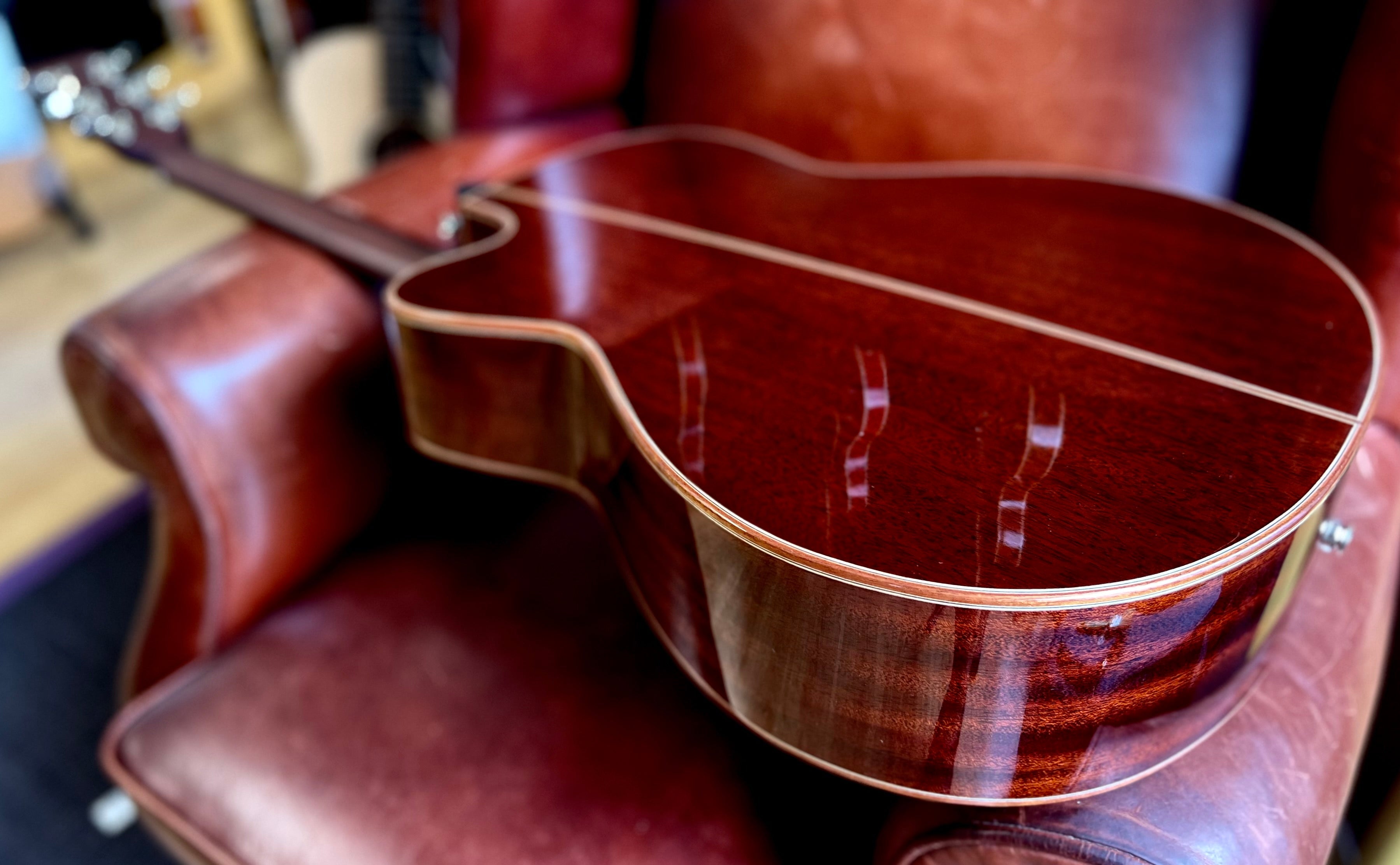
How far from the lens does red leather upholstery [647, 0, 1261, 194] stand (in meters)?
0.76

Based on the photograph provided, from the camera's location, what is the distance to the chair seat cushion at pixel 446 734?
61 cm

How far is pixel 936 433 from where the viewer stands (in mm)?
487

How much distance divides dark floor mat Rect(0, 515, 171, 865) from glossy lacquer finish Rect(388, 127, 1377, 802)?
69 centimetres

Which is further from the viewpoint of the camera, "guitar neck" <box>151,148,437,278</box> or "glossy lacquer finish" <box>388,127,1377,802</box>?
"guitar neck" <box>151,148,437,278</box>

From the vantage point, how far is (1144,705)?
1.45 ft

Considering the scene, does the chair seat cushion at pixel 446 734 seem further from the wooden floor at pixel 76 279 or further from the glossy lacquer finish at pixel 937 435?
the wooden floor at pixel 76 279

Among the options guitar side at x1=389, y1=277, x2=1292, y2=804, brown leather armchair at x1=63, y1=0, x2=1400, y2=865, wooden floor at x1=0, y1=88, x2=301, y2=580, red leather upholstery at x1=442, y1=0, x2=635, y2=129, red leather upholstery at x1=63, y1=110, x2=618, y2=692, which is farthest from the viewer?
wooden floor at x1=0, y1=88, x2=301, y2=580

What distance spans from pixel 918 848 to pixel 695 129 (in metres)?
0.76

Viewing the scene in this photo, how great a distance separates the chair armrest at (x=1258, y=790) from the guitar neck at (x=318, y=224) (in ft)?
2.00

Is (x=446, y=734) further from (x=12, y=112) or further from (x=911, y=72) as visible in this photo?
(x=12, y=112)

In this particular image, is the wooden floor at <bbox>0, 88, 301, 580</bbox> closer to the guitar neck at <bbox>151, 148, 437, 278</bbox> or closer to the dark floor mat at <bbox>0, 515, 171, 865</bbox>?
the dark floor mat at <bbox>0, 515, 171, 865</bbox>

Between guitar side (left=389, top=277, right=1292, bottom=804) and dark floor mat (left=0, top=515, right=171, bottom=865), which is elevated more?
guitar side (left=389, top=277, right=1292, bottom=804)

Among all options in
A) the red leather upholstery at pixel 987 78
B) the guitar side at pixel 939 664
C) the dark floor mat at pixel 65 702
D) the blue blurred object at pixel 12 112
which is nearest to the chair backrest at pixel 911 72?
the red leather upholstery at pixel 987 78

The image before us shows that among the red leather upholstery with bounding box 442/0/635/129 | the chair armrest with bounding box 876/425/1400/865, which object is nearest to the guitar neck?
the red leather upholstery with bounding box 442/0/635/129
